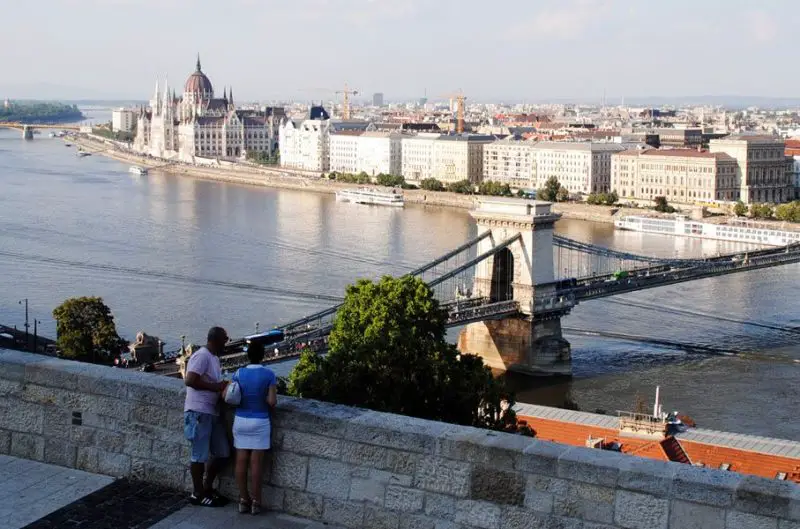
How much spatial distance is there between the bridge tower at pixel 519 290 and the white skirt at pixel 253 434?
Result: 1002cm

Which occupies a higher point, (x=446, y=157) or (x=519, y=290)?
(x=446, y=157)

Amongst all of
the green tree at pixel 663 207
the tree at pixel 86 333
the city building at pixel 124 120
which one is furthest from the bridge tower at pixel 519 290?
the city building at pixel 124 120

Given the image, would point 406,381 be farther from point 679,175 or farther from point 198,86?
point 198,86

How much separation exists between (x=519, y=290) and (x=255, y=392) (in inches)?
438

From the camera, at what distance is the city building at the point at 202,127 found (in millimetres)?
49094

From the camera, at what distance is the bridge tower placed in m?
12.3

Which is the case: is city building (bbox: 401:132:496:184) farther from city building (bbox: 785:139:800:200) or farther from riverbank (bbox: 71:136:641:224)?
city building (bbox: 785:139:800:200)

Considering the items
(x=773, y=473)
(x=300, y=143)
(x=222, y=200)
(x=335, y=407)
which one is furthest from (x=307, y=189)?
(x=335, y=407)

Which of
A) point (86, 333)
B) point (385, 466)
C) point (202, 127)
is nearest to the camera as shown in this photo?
point (385, 466)

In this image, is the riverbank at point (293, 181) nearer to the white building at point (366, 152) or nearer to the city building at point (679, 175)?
the white building at point (366, 152)

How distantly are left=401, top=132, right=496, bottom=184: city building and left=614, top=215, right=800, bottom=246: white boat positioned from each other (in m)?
10.7

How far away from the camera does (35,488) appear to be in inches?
80.7

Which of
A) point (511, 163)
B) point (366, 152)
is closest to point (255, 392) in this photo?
point (511, 163)

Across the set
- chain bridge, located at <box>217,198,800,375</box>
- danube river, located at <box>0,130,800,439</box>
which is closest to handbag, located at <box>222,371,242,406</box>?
danube river, located at <box>0,130,800,439</box>
